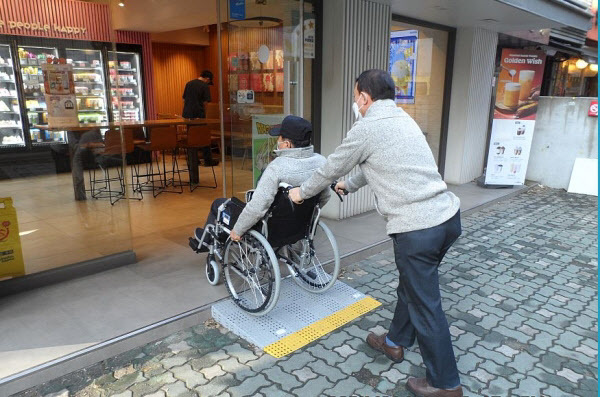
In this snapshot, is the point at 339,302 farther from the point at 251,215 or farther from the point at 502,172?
the point at 502,172

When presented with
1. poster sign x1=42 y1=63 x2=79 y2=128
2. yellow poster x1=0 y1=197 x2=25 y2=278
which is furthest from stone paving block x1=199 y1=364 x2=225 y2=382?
poster sign x1=42 y1=63 x2=79 y2=128

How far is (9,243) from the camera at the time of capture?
3.35m

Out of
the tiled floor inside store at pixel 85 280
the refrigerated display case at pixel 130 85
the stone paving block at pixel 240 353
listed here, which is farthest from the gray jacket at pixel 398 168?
the refrigerated display case at pixel 130 85

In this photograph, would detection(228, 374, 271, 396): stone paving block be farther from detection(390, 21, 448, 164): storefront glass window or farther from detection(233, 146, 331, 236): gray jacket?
detection(390, 21, 448, 164): storefront glass window

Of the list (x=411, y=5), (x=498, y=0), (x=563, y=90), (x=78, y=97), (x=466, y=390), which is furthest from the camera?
(x=563, y=90)

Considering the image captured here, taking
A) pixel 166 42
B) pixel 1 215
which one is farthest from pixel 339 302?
pixel 166 42

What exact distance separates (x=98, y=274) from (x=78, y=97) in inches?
58.2

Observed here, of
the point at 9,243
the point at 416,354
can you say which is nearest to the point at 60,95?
the point at 9,243

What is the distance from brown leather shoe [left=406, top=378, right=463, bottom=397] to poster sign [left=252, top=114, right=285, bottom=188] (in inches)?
112

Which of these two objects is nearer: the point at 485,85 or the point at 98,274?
the point at 98,274

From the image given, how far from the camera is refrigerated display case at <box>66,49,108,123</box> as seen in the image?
11.8 feet

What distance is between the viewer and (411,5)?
16.8 feet

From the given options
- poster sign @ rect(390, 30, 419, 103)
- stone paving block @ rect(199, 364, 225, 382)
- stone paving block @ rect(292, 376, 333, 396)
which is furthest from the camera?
poster sign @ rect(390, 30, 419, 103)

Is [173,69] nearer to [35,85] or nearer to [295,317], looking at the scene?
[35,85]
